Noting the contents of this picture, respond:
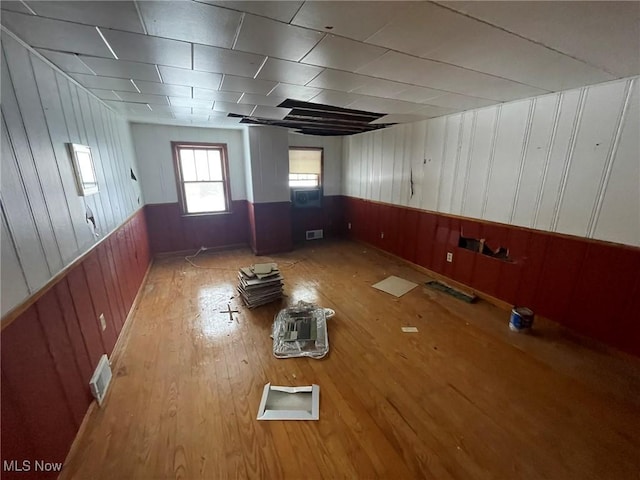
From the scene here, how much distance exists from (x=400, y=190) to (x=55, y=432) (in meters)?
4.46

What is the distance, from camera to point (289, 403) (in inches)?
69.2

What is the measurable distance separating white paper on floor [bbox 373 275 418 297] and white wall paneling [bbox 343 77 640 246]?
1137 mm

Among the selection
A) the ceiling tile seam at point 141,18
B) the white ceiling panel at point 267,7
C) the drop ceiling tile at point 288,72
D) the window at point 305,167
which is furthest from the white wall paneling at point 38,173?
the window at point 305,167

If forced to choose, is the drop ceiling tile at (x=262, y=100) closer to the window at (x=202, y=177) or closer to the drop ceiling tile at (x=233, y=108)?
the drop ceiling tile at (x=233, y=108)

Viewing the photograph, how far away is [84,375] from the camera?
168 cm

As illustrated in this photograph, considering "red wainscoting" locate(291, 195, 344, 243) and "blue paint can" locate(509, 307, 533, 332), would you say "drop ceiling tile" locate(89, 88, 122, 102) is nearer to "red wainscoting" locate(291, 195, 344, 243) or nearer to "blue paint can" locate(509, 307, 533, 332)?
"red wainscoting" locate(291, 195, 344, 243)

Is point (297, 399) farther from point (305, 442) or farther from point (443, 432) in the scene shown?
point (443, 432)

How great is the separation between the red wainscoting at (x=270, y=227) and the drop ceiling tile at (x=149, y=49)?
9.93 feet

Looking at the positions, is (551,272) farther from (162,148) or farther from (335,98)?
(162,148)

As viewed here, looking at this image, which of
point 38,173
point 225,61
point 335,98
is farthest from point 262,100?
point 38,173

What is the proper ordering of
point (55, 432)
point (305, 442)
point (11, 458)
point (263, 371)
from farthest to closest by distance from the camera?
point (263, 371)
point (305, 442)
point (55, 432)
point (11, 458)

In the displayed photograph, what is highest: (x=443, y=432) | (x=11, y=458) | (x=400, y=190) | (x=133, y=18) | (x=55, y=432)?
(x=133, y=18)

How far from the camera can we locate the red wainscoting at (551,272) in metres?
2.12

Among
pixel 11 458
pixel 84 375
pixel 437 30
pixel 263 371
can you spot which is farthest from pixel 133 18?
pixel 263 371
